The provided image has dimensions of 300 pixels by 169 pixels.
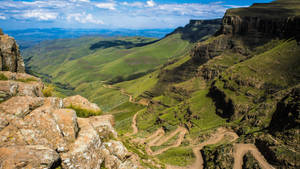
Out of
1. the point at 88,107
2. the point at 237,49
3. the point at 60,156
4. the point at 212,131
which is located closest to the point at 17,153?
the point at 60,156

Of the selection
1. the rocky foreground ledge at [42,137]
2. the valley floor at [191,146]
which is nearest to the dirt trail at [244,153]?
the valley floor at [191,146]

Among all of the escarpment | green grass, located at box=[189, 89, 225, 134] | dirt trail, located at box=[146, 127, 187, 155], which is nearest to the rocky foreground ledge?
Result: the escarpment

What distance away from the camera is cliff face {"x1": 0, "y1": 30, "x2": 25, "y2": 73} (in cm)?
3522

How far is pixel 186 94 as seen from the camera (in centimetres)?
16688

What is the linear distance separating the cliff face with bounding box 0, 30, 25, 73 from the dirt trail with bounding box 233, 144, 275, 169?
7102cm

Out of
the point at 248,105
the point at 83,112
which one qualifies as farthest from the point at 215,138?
the point at 83,112

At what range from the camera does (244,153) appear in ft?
215

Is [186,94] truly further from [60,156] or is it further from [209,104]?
[60,156]

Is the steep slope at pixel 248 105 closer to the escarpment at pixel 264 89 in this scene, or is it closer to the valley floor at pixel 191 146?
the escarpment at pixel 264 89

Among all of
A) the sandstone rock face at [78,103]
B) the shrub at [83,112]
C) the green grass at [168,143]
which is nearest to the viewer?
the shrub at [83,112]

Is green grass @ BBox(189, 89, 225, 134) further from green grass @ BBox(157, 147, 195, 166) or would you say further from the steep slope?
green grass @ BBox(157, 147, 195, 166)

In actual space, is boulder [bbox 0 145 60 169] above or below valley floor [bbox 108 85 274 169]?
above

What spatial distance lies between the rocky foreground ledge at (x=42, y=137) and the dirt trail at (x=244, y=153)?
53.8 m

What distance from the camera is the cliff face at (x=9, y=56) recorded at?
35219 mm
